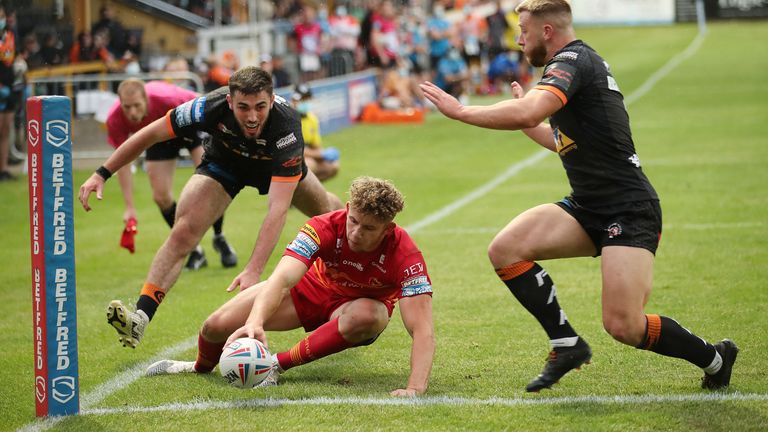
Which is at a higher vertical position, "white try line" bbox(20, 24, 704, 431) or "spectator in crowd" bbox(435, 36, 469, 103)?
"spectator in crowd" bbox(435, 36, 469, 103)

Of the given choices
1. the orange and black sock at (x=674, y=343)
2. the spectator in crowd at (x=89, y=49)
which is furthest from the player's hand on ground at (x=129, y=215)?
the spectator in crowd at (x=89, y=49)

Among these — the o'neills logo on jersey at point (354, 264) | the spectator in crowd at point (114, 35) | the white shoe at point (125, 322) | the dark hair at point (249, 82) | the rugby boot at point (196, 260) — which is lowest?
the rugby boot at point (196, 260)

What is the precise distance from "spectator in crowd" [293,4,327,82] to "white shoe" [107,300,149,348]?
18.0m

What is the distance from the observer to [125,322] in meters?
6.54

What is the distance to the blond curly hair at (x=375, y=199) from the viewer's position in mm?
5547

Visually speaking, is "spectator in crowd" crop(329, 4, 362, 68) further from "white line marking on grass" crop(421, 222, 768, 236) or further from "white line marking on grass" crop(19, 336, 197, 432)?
"white line marking on grass" crop(19, 336, 197, 432)

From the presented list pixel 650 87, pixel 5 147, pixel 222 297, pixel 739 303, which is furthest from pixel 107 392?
pixel 650 87

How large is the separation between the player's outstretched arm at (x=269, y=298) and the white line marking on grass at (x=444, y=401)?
346 millimetres

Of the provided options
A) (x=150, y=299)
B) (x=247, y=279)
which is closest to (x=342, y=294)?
(x=247, y=279)

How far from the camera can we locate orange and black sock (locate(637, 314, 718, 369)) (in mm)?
5582

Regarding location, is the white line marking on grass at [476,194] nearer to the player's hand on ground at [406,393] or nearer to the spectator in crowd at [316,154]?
the spectator in crowd at [316,154]

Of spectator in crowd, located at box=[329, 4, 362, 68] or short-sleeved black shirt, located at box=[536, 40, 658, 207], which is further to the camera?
spectator in crowd, located at box=[329, 4, 362, 68]

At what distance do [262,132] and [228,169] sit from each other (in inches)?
27.8

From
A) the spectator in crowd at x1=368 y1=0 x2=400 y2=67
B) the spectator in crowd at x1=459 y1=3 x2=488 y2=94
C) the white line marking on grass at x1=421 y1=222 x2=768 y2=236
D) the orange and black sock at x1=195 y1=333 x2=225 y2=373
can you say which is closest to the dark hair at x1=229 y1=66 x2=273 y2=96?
the orange and black sock at x1=195 y1=333 x2=225 y2=373
